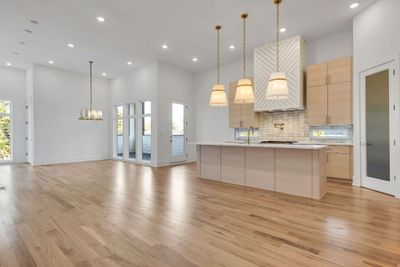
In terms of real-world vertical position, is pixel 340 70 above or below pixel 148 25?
below

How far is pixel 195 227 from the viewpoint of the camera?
8.96ft

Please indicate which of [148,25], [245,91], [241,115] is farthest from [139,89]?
[245,91]

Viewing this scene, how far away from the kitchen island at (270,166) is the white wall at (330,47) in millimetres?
3095

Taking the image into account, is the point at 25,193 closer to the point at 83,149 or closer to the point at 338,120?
the point at 83,149

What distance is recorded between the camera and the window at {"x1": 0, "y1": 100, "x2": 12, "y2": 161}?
827cm

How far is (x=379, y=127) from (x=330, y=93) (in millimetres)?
1372

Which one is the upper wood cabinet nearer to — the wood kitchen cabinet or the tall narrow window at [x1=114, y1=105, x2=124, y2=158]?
the wood kitchen cabinet

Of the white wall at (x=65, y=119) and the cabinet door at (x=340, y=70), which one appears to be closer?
the cabinet door at (x=340, y=70)

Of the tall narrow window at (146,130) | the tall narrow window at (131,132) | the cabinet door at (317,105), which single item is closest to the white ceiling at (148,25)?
the cabinet door at (317,105)

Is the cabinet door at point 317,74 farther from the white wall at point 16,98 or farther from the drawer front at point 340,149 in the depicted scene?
the white wall at point 16,98

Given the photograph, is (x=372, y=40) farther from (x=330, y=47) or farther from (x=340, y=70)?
(x=330, y=47)

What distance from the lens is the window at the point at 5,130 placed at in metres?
8.27

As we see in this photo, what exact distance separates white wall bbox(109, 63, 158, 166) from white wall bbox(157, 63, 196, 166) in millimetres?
179

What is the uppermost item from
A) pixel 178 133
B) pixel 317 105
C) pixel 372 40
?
pixel 372 40
